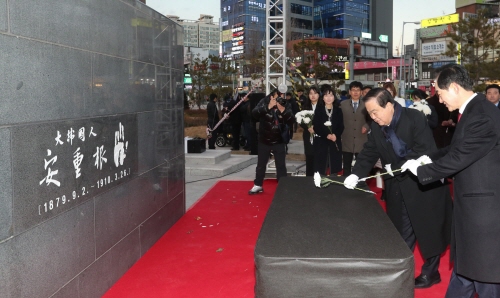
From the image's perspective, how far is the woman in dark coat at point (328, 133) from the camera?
8.01 metres

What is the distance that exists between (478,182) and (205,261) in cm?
285

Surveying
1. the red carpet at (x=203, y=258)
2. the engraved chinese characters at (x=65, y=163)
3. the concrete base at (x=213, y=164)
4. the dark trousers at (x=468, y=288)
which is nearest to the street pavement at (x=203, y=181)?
the concrete base at (x=213, y=164)

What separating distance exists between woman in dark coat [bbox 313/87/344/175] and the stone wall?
9.76 feet

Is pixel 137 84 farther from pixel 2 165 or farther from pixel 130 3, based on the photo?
pixel 2 165

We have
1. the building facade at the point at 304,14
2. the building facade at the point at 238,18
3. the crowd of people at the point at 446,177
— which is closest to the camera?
the crowd of people at the point at 446,177

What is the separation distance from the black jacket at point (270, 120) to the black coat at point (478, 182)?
4.96 meters

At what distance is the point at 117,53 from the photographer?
177 inches

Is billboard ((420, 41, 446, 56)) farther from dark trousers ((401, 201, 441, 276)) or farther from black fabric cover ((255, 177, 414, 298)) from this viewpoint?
black fabric cover ((255, 177, 414, 298))

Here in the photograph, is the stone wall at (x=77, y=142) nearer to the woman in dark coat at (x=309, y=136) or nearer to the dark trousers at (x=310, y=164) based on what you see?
the woman in dark coat at (x=309, y=136)

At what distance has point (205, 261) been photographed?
510cm

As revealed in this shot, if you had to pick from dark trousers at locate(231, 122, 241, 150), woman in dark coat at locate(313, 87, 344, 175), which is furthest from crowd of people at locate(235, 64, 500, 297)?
dark trousers at locate(231, 122, 241, 150)

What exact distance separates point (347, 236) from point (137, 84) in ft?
10.3

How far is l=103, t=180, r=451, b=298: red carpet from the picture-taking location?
434 centimetres

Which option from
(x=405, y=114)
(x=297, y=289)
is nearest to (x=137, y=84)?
(x=405, y=114)
